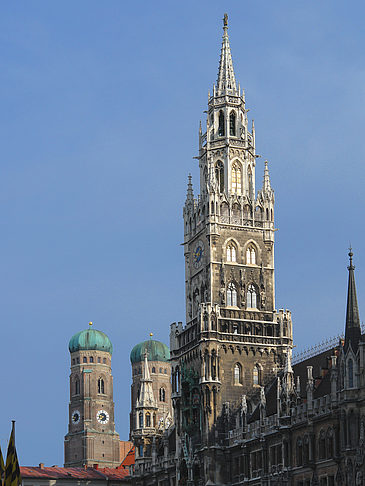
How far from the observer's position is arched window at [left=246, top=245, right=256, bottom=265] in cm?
12725

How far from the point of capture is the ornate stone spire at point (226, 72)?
135m

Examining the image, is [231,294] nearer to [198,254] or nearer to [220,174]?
[198,254]

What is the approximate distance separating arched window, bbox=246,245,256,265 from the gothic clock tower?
0.12 m

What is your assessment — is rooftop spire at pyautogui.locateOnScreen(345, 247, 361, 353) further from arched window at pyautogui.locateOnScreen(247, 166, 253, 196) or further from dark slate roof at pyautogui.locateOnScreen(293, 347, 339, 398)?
arched window at pyautogui.locateOnScreen(247, 166, 253, 196)

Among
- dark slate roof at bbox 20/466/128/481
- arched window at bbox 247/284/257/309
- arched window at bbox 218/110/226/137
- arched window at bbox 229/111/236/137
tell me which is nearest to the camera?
arched window at bbox 247/284/257/309

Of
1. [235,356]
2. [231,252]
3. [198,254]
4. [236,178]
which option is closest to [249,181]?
[236,178]

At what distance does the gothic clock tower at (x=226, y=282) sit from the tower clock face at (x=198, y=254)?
118 millimetres

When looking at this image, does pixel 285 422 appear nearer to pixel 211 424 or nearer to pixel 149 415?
pixel 211 424

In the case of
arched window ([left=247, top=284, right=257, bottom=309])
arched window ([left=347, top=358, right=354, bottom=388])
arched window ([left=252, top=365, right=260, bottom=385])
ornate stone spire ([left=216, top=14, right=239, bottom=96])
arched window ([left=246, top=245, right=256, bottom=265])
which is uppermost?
ornate stone spire ([left=216, top=14, right=239, bottom=96])

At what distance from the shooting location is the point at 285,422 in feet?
346

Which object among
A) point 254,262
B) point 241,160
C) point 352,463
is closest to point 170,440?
point 254,262

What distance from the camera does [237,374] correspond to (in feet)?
400

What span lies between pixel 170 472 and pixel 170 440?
8.14 metres

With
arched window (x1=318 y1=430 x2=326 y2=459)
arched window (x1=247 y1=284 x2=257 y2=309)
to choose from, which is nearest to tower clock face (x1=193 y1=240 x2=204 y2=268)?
arched window (x1=247 y1=284 x2=257 y2=309)
